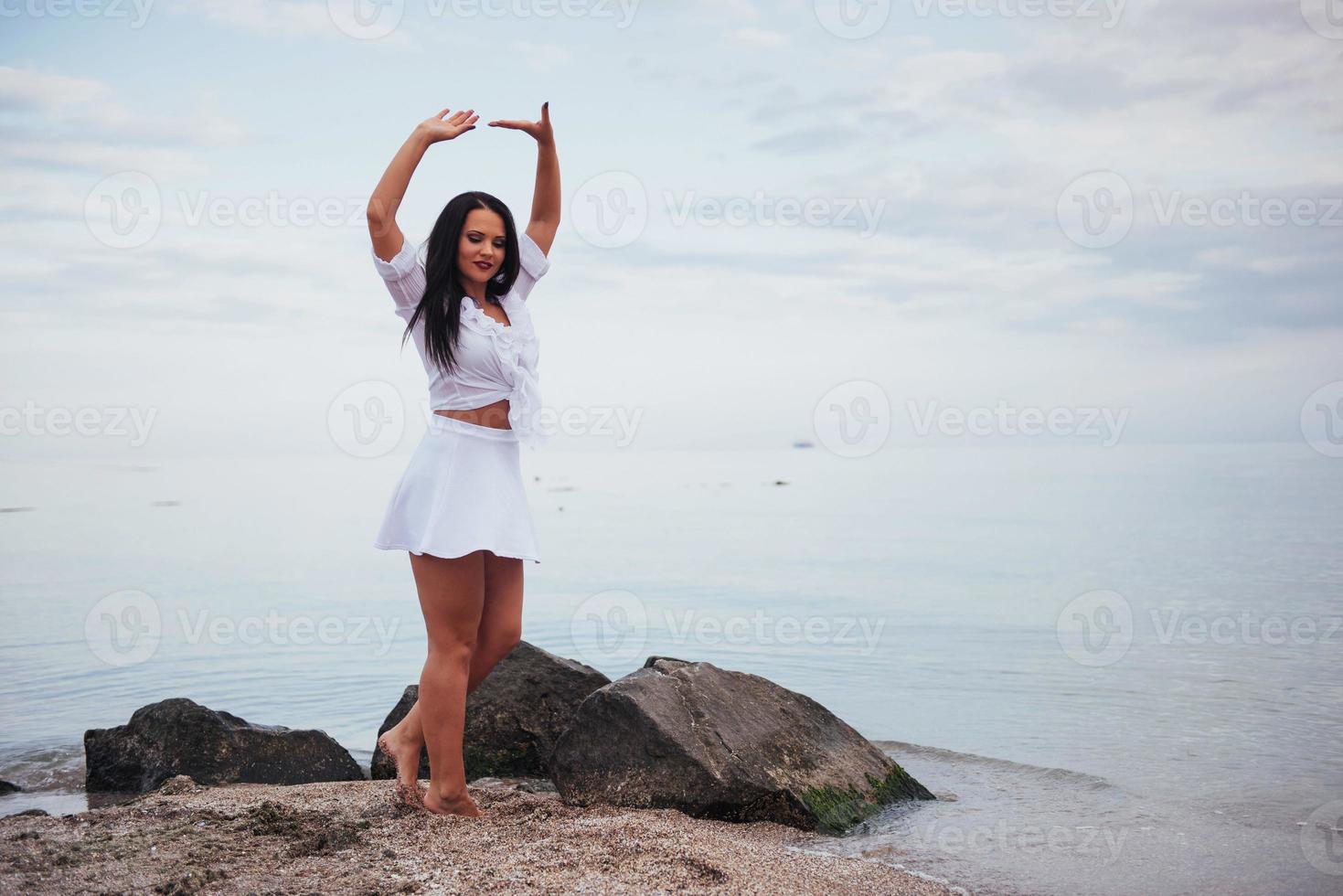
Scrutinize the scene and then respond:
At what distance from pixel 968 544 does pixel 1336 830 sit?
16208mm

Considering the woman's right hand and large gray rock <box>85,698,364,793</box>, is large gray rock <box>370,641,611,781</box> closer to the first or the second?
large gray rock <box>85,698,364,793</box>

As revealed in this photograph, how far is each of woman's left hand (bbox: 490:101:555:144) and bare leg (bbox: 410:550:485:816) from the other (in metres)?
1.76

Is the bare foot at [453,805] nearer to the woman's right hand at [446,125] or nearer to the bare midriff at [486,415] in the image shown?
the bare midriff at [486,415]

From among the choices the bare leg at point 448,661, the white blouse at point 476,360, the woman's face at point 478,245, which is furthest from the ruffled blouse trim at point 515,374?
the bare leg at point 448,661

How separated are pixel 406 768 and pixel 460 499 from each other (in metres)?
1.24

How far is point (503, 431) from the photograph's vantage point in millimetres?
4461

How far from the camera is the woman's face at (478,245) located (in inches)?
Answer: 177

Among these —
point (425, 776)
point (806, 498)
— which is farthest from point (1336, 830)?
point (806, 498)

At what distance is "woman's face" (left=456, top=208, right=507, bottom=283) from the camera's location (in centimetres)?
450

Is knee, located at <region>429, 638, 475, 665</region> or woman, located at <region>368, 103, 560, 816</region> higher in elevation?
woman, located at <region>368, 103, 560, 816</region>

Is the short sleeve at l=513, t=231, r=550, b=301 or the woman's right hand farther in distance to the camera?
the short sleeve at l=513, t=231, r=550, b=301

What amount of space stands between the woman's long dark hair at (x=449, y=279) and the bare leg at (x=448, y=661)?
0.81 meters

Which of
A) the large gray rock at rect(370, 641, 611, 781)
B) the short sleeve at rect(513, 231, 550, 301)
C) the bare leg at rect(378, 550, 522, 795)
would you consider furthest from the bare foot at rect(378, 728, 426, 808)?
the short sleeve at rect(513, 231, 550, 301)

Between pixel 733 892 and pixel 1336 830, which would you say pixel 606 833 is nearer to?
pixel 733 892
